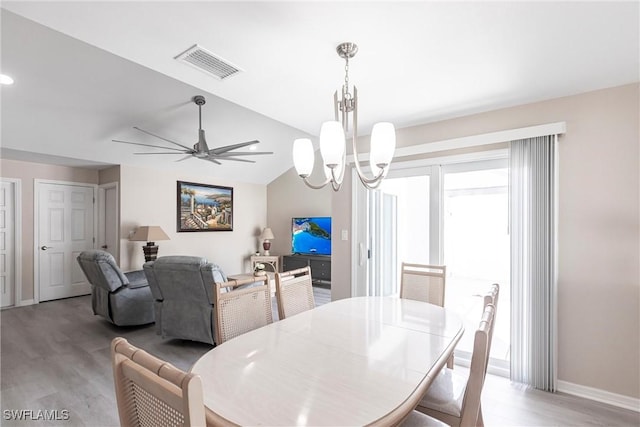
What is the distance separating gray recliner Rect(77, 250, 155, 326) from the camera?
3639 millimetres

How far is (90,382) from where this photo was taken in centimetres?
256

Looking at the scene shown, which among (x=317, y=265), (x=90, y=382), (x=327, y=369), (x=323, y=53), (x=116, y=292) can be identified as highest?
(x=323, y=53)

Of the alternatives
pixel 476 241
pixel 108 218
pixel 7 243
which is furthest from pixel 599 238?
pixel 7 243

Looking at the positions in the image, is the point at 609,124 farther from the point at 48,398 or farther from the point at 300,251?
the point at 300,251

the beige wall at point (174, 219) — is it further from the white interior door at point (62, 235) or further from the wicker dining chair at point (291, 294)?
the wicker dining chair at point (291, 294)

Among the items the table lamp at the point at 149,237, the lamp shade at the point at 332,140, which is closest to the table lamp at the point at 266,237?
the table lamp at the point at 149,237

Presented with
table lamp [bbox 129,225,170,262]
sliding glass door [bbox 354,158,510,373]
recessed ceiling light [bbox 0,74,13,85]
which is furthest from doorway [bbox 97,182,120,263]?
sliding glass door [bbox 354,158,510,373]

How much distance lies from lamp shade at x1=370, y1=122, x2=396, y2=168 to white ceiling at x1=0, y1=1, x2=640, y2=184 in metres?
0.51

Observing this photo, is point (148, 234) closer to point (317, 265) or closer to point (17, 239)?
point (17, 239)

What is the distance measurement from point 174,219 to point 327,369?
17.7 ft

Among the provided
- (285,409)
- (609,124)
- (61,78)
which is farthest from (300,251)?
(285,409)

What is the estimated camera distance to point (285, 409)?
1.00m

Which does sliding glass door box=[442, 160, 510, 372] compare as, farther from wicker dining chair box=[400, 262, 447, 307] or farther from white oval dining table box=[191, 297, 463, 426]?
white oval dining table box=[191, 297, 463, 426]

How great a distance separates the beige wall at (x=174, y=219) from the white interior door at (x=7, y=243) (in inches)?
60.1
